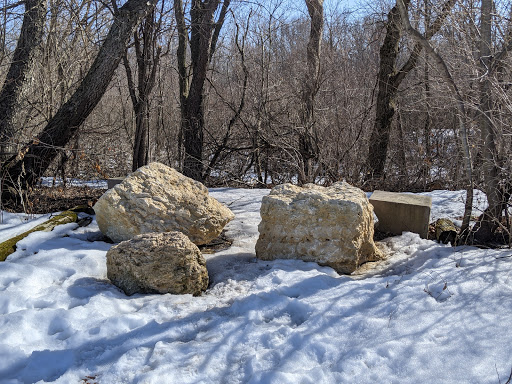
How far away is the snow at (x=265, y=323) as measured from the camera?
2479 mm

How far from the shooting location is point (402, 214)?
492 centimetres

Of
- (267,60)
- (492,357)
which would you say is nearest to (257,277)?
(492,357)

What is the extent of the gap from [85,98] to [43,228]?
7.55 feet

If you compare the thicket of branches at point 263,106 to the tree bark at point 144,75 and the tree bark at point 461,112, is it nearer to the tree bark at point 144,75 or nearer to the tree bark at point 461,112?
A: the tree bark at point 144,75

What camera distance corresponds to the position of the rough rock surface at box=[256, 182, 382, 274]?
4031 millimetres

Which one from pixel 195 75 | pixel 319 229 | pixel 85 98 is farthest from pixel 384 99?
pixel 85 98

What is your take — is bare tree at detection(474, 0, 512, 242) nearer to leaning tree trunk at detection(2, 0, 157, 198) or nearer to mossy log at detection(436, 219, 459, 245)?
mossy log at detection(436, 219, 459, 245)

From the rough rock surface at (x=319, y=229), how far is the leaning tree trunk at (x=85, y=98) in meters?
3.36

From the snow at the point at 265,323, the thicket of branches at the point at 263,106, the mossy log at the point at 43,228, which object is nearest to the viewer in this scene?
the snow at the point at 265,323

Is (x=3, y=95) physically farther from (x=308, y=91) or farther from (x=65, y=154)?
(x=308, y=91)

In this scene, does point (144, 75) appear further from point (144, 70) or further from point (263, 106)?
point (263, 106)

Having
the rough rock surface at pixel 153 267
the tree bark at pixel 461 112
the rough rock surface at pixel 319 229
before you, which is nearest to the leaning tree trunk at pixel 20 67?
the rough rock surface at pixel 153 267

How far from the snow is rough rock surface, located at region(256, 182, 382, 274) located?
15 cm

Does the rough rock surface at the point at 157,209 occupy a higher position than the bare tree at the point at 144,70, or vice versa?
the bare tree at the point at 144,70
